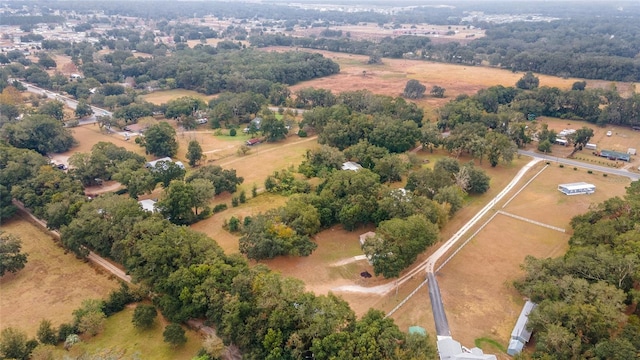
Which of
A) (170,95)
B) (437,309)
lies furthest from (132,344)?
(170,95)

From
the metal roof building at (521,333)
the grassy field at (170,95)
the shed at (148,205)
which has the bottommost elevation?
the grassy field at (170,95)

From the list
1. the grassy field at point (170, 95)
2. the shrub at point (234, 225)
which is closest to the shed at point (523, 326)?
the shrub at point (234, 225)

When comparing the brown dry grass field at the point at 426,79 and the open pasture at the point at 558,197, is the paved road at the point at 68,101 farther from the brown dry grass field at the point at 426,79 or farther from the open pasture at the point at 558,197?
the open pasture at the point at 558,197

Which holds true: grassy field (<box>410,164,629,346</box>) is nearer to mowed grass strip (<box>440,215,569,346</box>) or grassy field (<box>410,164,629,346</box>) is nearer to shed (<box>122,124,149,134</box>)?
mowed grass strip (<box>440,215,569,346</box>)

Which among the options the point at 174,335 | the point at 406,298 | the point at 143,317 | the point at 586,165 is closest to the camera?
the point at 174,335

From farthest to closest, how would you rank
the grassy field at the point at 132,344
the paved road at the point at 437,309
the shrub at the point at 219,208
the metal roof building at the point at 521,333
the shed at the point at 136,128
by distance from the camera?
the shed at the point at 136,128 < the shrub at the point at 219,208 < the paved road at the point at 437,309 < the grassy field at the point at 132,344 < the metal roof building at the point at 521,333

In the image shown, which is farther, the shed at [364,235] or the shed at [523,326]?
the shed at [364,235]

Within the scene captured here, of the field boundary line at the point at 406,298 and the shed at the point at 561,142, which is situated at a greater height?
the shed at the point at 561,142

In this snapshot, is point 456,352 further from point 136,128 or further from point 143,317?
point 136,128
